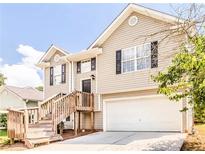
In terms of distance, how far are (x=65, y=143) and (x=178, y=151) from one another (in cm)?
390

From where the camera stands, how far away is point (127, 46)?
479 inches

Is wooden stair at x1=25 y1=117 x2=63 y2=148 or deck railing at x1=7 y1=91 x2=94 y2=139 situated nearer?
wooden stair at x1=25 y1=117 x2=63 y2=148

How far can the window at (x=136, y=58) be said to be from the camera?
11.6 metres

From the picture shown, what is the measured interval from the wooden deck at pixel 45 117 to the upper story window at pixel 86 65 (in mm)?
1184

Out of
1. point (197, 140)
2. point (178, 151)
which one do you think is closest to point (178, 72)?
point (178, 151)

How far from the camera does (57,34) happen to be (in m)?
12.0

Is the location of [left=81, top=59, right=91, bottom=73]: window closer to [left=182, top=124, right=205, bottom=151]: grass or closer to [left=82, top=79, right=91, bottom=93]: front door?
[left=82, top=79, right=91, bottom=93]: front door

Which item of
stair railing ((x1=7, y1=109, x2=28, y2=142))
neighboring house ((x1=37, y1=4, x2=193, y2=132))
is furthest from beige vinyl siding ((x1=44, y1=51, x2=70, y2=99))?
stair railing ((x1=7, y1=109, x2=28, y2=142))

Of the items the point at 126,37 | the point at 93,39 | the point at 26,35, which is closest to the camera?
the point at 26,35

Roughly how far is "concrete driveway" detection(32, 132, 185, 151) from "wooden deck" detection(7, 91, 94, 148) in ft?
1.86

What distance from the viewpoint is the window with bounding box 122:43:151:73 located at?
1156 centimetres

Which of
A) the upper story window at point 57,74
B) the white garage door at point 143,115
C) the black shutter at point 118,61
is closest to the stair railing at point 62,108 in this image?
the white garage door at point 143,115

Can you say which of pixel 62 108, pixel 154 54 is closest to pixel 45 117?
pixel 62 108

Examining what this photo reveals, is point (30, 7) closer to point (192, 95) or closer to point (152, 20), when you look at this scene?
point (152, 20)
